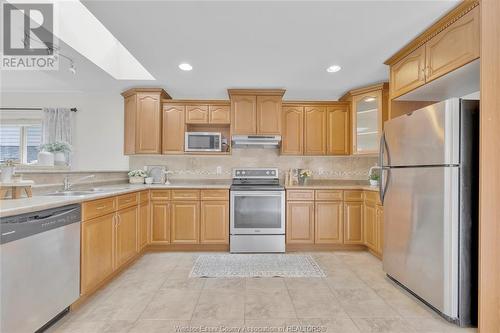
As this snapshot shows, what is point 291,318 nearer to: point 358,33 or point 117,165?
point 358,33

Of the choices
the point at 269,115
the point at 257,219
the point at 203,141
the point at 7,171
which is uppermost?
the point at 269,115

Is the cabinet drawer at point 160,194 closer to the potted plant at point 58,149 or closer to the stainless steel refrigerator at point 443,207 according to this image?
the potted plant at point 58,149

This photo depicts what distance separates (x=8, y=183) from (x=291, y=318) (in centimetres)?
241

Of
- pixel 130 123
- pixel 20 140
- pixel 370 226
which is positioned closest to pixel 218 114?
pixel 130 123

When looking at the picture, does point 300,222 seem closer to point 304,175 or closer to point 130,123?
point 304,175

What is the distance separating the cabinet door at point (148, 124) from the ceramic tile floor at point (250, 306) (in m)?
1.80

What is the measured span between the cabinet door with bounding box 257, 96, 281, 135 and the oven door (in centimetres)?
97

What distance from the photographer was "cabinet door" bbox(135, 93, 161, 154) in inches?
151

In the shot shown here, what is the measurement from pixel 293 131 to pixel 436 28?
216 centimetres

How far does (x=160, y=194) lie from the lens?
11.8ft

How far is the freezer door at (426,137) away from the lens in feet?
6.06

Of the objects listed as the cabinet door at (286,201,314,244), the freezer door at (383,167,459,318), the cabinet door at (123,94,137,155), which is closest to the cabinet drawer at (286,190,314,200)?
the cabinet door at (286,201,314,244)

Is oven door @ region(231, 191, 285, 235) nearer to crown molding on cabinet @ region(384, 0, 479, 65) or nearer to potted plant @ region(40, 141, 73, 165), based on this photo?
crown molding on cabinet @ region(384, 0, 479, 65)

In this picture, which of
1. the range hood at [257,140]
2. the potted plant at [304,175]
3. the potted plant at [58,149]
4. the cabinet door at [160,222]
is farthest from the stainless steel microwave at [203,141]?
the potted plant at [58,149]
